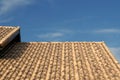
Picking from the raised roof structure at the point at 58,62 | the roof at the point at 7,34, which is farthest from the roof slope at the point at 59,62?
the roof at the point at 7,34

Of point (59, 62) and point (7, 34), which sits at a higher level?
point (7, 34)

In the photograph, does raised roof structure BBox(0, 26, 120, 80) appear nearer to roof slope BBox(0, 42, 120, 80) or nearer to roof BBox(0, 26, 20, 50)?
roof slope BBox(0, 42, 120, 80)

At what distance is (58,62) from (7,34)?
4291 mm

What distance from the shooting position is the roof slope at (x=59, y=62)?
527 inches

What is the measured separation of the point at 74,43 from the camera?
19.3 meters

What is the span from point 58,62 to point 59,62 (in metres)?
0.05

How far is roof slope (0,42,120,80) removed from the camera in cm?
1338

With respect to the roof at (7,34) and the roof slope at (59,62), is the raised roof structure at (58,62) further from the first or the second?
the roof at (7,34)

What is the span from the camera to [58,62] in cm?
1528

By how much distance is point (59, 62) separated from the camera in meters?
15.3

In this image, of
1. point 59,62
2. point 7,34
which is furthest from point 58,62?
point 7,34

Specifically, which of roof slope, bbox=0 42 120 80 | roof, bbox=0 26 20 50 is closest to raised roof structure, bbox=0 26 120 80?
roof slope, bbox=0 42 120 80

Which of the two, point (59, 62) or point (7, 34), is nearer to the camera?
point (59, 62)

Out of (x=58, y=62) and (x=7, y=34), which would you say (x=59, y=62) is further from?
(x=7, y=34)
